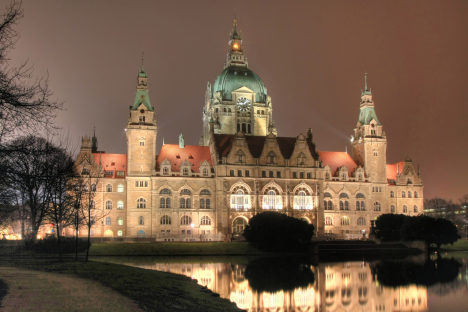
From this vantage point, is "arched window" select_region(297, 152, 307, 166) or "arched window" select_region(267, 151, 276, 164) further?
"arched window" select_region(297, 152, 307, 166)

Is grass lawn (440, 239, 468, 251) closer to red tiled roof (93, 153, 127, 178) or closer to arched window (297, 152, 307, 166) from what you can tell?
arched window (297, 152, 307, 166)

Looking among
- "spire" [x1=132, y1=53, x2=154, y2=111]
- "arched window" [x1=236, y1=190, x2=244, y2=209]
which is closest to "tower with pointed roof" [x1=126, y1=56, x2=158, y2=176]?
"spire" [x1=132, y1=53, x2=154, y2=111]

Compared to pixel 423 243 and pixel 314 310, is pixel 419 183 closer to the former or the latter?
pixel 423 243

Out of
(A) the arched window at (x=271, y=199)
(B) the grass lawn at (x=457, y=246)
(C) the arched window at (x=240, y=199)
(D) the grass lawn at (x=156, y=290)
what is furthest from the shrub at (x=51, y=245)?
(B) the grass lawn at (x=457, y=246)

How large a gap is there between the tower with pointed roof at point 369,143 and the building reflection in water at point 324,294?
61914 millimetres

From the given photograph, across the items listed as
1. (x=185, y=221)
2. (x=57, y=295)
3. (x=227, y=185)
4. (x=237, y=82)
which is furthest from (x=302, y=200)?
(x=57, y=295)

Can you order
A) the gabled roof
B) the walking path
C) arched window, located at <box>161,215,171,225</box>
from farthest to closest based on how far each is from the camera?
the gabled roof < arched window, located at <box>161,215,171,225</box> < the walking path

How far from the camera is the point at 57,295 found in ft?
75.5

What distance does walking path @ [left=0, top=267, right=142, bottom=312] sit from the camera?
20.5 m

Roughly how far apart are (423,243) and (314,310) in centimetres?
5375

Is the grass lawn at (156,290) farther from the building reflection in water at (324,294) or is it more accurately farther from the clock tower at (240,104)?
the clock tower at (240,104)

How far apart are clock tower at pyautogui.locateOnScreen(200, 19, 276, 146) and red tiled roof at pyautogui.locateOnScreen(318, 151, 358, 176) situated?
561 inches

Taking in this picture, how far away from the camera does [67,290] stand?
80.9 feet

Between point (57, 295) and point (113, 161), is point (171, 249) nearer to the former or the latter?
point (113, 161)
